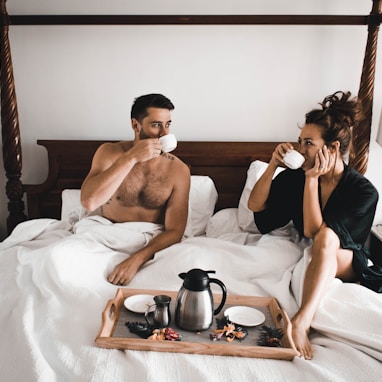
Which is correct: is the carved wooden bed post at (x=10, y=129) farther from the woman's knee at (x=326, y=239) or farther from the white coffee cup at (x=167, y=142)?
the woman's knee at (x=326, y=239)

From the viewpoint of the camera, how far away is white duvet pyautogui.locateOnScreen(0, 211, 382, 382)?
1.16 metres

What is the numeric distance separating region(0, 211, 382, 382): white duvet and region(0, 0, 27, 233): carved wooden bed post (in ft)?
1.03

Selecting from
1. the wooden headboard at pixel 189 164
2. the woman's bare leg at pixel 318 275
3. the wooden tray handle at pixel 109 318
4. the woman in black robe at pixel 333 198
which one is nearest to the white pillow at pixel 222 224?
the wooden headboard at pixel 189 164

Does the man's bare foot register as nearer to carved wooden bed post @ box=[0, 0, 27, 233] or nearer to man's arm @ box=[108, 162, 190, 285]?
man's arm @ box=[108, 162, 190, 285]

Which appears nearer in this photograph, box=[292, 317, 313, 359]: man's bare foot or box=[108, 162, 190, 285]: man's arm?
box=[292, 317, 313, 359]: man's bare foot

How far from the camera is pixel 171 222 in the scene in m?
2.09

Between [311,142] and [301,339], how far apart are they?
828 millimetres

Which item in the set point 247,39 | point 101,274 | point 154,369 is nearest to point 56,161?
point 101,274

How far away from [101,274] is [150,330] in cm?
51

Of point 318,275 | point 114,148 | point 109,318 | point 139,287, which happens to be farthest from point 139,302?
point 114,148

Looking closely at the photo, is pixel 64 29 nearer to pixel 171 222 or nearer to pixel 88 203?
pixel 88 203

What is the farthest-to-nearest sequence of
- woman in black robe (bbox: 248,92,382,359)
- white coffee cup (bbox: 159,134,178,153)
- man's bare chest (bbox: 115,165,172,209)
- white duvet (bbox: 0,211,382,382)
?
1. man's bare chest (bbox: 115,165,172,209)
2. white coffee cup (bbox: 159,134,178,153)
3. woman in black robe (bbox: 248,92,382,359)
4. white duvet (bbox: 0,211,382,382)

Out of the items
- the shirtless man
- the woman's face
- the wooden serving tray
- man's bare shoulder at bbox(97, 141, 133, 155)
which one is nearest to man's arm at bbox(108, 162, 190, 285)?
the shirtless man

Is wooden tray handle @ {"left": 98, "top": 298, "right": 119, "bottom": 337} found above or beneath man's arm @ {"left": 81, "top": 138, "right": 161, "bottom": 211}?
beneath
